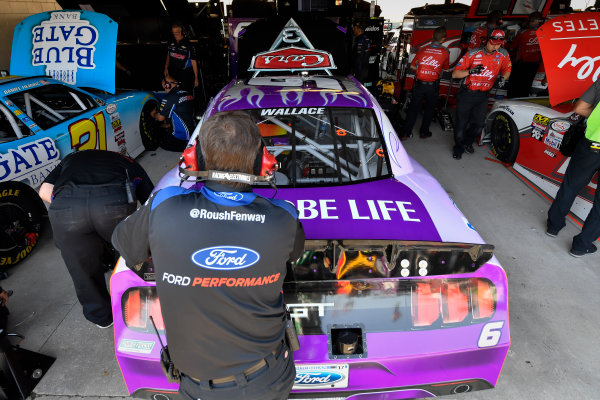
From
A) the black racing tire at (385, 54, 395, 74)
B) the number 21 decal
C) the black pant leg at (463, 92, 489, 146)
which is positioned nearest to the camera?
the number 21 decal

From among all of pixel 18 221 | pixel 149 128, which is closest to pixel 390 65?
pixel 149 128

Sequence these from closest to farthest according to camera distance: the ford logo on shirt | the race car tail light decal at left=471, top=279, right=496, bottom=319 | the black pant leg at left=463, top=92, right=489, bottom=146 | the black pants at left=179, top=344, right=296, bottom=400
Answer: the ford logo on shirt
the black pants at left=179, top=344, right=296, bottom=400
the race car tail light decal at left=471, top=279, right=496, bottom=319
the black pant leg at left=463, top=92, right=489, bottom=146

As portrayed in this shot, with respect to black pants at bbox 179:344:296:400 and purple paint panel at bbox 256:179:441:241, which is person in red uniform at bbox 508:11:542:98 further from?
black pants at bbox 179:344:296:400

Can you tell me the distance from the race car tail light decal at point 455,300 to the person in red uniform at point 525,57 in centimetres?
735

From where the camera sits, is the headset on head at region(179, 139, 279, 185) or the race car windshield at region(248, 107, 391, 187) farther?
the race car windshield at region(248, 107, 391, 187)

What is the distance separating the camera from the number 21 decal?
3.58 metres

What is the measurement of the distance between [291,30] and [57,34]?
8.64 ft

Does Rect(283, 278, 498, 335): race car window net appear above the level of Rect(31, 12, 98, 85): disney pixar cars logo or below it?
below

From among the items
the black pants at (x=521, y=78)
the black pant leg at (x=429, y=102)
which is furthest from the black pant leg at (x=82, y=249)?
the black pants at (x=521, y=78)

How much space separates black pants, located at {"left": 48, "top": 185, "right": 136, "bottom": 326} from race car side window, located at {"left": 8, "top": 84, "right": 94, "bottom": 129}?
1829 mm

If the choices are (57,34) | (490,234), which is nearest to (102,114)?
(57,34)

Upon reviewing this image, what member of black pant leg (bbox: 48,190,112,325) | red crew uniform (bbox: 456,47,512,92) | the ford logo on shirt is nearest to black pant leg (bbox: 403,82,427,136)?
red crew uniform (bbox: 456,47,512,92)

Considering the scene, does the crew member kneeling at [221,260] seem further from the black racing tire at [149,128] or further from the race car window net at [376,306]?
the black racing tire at [149,128]

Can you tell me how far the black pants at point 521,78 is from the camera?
7375 mm
